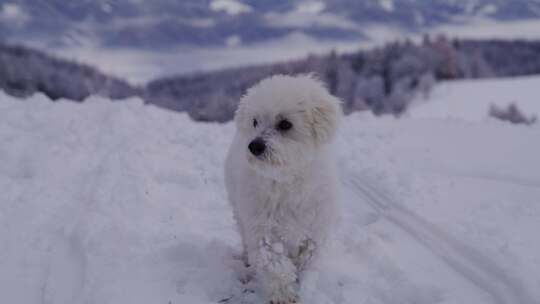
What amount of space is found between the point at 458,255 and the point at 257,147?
2521mm

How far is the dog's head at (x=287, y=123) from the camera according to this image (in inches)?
185

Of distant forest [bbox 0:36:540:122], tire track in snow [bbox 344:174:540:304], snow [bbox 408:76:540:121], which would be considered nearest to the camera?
tire track in snow [bbox 344:174:540:304]

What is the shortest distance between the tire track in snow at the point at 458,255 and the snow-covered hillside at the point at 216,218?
0.02 metres

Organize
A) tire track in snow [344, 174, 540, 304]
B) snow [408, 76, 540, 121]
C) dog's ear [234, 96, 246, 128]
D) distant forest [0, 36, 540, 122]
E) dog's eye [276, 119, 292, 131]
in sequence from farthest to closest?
1. distant forest [0, 36, 540, 122]
2. snow [408, 76, 540, 121]
3. dog's ear [234, 96, 246, 128]
4. dog's eye [276, 119, 292, 131]
5. tire track in snow [344, 174, 540, 304]

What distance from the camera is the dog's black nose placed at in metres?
4.64

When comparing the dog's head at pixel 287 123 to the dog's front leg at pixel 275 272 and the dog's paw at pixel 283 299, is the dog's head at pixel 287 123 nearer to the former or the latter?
the dog's front leg at pixel 275 272

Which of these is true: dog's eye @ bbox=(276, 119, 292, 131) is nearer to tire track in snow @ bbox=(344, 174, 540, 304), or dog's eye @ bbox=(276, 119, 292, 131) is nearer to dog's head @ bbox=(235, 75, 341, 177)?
dog's head @ bbox=(235, 75, 341, 177)

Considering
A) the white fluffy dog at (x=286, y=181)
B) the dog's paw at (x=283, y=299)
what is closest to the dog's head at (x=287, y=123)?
the white fluffy dog at (x=286, y=181)

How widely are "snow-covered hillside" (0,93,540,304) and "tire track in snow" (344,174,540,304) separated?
2 centimetres

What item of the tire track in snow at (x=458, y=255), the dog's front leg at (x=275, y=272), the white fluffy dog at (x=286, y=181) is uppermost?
the white fluffy dog at (x=286, y=181)

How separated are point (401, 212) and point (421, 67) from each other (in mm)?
69442

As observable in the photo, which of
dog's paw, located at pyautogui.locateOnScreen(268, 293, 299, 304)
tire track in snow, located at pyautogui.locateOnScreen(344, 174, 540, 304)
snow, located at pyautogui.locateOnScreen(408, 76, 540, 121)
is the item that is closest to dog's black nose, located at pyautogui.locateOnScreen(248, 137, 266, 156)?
dog's paw, located at pyautogui.locateOnScreen(268, 293, 299, 304)

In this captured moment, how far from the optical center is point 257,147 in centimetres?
464

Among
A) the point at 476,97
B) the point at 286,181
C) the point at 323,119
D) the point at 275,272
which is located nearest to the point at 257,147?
the point at 286,181
